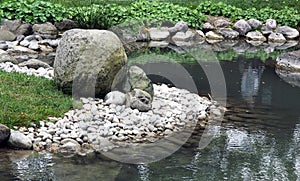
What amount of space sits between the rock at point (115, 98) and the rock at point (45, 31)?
6886mm

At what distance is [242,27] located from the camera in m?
18.5

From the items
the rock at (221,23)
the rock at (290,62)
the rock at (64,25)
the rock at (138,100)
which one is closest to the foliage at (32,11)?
the rock at (64,25)

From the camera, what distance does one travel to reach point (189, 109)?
9.23 metres

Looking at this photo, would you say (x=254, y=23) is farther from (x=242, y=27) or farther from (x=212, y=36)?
(x=212, y=36)

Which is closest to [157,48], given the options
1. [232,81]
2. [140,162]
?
[232,81]

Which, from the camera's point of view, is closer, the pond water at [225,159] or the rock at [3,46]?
the pond water at [225,159]

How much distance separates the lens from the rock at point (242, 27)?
18531 mm

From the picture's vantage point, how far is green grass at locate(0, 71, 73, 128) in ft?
24.6

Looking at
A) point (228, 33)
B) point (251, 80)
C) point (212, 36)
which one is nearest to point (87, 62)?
point (251, 80)

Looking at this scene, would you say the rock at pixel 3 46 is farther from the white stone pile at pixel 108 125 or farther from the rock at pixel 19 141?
the rock at pixel 19 141

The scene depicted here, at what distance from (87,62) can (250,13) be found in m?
12.0

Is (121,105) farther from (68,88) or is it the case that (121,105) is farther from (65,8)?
(65,8)

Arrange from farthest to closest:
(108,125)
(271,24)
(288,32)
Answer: (271,24) < (288,32) < (108,125)

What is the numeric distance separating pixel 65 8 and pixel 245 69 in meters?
5.92
